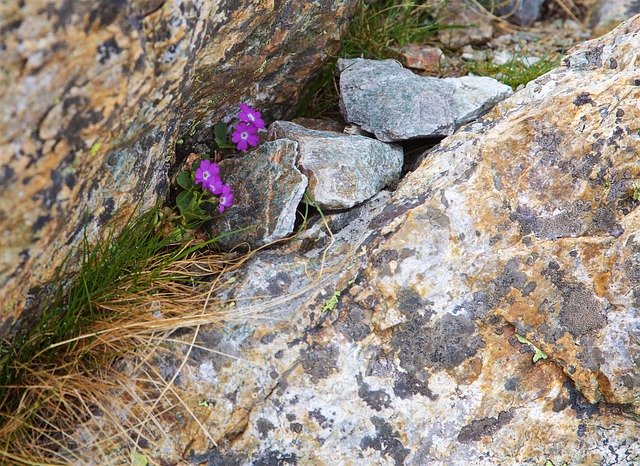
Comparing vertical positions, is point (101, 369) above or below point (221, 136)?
below

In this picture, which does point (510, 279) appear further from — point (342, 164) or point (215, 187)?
point (215, 187)

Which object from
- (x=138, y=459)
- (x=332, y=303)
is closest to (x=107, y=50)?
(x=332, y=303)

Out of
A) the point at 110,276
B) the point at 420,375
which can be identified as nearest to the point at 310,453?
the point at 420,375

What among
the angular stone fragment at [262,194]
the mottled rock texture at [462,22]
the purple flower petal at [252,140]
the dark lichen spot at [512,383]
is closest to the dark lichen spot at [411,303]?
the dark lichen spot at [512,383]

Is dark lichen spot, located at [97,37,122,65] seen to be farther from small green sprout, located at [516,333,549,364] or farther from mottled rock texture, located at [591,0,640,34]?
mottled rock texture, located at [591,0,640,34]

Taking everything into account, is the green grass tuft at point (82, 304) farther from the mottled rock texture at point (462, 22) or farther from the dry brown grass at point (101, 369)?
the mottled rock texture at point (462, 22)

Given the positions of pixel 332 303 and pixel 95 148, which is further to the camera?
pixel 332 303
